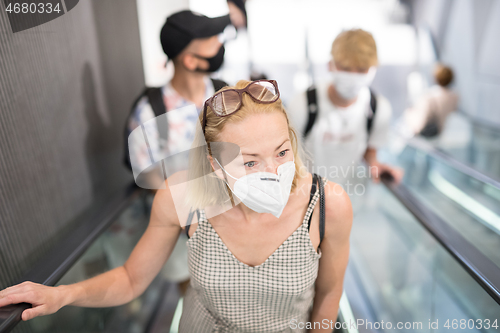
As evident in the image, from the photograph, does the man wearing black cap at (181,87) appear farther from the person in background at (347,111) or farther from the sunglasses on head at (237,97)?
the sunglasses on head at (237,97)

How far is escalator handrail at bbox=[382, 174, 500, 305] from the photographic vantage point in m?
1.06

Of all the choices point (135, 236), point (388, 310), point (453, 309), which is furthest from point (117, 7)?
point (388, 310)

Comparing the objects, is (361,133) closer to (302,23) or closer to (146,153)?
(146,153)

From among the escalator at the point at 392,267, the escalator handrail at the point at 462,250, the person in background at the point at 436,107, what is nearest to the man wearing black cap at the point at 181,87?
the escalator at the point at 392,267

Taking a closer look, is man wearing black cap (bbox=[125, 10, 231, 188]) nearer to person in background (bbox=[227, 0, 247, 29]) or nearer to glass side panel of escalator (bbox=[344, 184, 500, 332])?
person in background (bbox=[227, 0, 247, 29])

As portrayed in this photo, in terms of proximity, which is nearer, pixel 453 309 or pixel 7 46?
pixel 7 46

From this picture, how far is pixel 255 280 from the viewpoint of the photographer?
1.12 m

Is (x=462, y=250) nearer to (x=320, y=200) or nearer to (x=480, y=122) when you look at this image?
(x=320, y=200)

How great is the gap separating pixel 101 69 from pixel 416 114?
145 inches

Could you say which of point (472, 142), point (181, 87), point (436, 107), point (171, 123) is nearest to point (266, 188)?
point (171, 123)

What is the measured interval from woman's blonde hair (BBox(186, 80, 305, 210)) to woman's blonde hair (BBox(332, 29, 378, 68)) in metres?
0.77

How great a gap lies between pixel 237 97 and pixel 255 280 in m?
0.63

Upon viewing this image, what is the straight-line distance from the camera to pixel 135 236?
6.06ft

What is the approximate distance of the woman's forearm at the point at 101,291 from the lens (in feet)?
3.27
